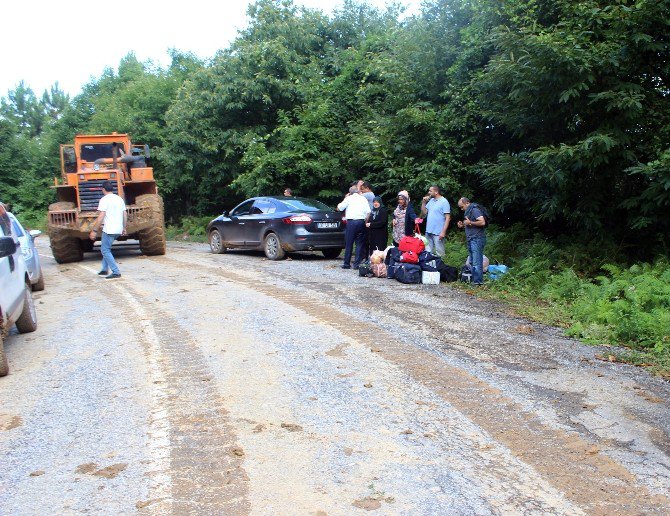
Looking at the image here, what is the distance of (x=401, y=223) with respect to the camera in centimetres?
1416

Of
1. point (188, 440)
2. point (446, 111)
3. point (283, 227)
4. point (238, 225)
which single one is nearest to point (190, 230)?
point (238, 225)

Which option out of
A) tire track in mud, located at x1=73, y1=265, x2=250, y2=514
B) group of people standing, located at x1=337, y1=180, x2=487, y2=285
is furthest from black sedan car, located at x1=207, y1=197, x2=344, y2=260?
tire track in mud, located at x1=73, y1=265, x2=250, y2=514

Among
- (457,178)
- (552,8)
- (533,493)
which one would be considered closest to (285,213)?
(457,178)

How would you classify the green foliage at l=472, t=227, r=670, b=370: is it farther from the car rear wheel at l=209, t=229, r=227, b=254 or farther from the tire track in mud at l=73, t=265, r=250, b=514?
the car rear wheel at l=209, t=229, r=227, b=254

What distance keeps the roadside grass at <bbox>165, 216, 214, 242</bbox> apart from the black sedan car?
8840 mm

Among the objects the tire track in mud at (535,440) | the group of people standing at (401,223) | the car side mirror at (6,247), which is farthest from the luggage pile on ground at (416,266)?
the car side mirror at (6,247)

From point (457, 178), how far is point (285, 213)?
4135 millimetres

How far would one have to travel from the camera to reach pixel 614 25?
10977 millimetres

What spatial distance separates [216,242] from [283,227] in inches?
128

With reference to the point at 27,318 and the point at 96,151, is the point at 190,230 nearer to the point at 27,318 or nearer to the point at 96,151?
the point at 96,151

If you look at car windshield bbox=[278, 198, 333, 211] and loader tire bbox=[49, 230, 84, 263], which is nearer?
car windshield bbox=[278, 198, 333, 211]

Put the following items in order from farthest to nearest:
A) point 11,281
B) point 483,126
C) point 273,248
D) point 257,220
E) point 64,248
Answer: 1. point 64,248
2. point 257,220
3. point 273,248
4. point 483,126
5. point 11,281

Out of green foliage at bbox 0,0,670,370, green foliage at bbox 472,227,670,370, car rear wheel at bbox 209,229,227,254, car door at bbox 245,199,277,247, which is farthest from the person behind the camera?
car rear wheel at bbox 209,229,227,254

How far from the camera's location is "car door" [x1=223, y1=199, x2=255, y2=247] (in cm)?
1806
